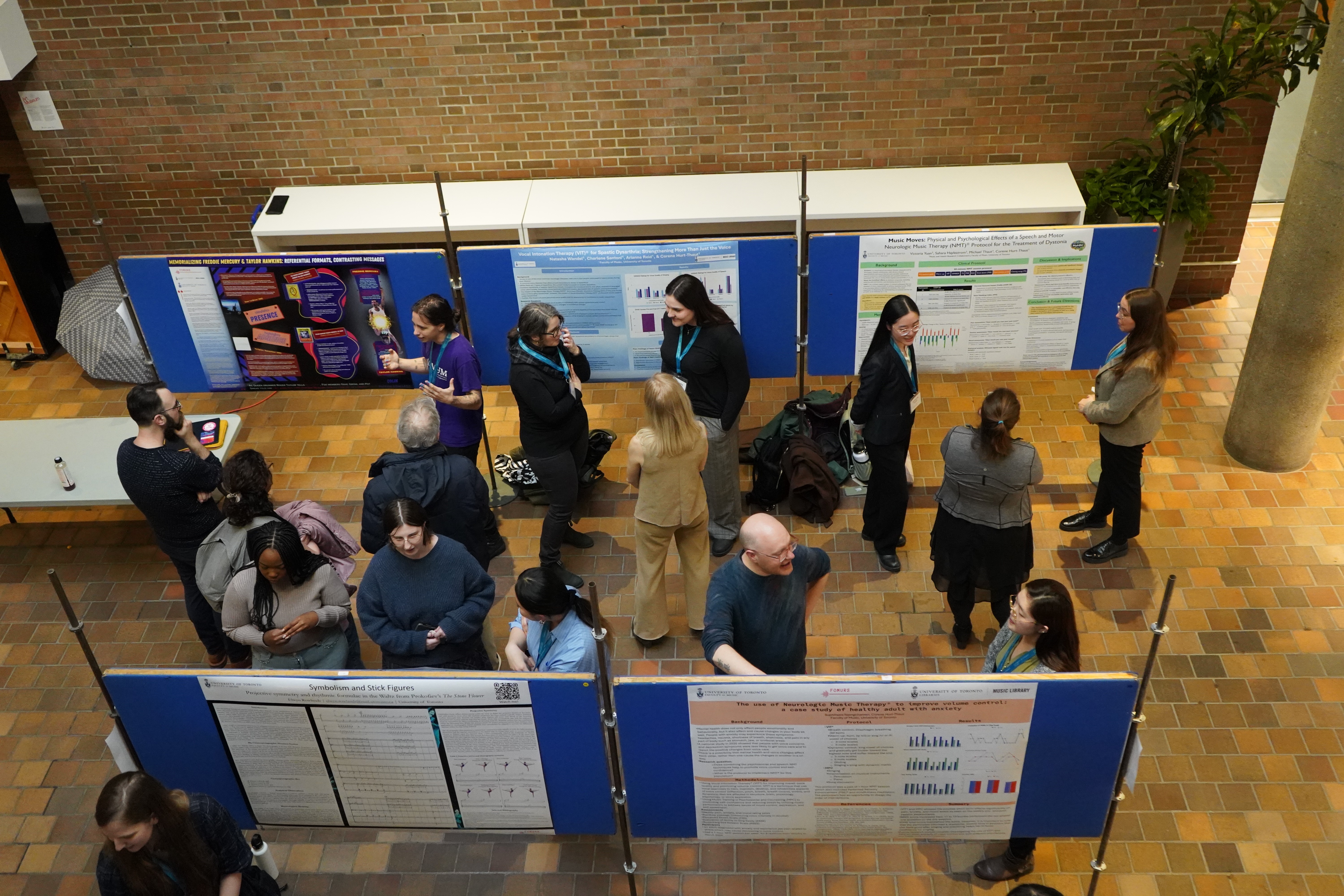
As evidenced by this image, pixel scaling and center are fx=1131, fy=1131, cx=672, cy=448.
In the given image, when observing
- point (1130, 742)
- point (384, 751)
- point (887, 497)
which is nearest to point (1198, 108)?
point (887, 497)

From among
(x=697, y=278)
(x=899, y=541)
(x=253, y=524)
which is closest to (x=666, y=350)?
(x=697, y=278)

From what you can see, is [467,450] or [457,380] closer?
[457,380]

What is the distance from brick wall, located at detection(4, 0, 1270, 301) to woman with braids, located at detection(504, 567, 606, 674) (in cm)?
473

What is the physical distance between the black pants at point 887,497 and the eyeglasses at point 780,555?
1998 mm

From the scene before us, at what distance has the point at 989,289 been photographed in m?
6.50

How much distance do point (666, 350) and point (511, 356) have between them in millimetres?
882

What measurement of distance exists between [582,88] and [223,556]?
183 inches

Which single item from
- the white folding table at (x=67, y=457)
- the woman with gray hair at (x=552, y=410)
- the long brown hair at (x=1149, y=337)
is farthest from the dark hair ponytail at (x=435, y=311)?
the long brown hair at (x=1149, y=337)

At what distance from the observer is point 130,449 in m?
5.57

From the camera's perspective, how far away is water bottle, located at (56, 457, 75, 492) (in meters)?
6.76

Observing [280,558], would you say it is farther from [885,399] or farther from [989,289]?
[989,289]

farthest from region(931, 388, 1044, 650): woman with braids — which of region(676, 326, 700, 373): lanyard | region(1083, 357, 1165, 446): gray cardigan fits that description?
region(676, 326, 700, 373): lanyard

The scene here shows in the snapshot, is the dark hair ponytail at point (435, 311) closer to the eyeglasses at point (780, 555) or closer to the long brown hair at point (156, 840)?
the eyeglasses at point (780, 555)

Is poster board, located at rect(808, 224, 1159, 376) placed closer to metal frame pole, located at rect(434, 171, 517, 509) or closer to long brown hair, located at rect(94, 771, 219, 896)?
metal frame pole, located at rect(434, 171, 517, 509)
